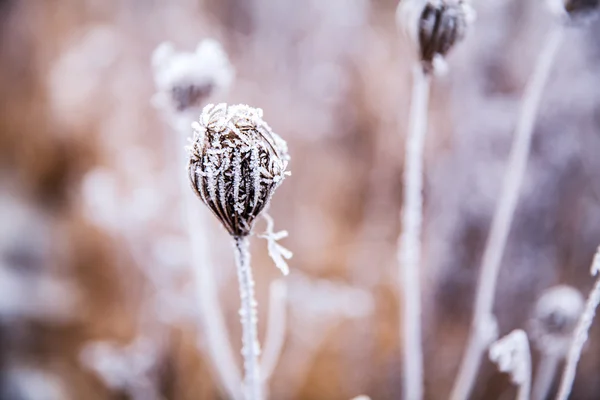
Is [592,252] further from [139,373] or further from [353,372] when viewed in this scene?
[139,373]

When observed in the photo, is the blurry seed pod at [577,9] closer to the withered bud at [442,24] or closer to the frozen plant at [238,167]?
the withered bud at [442,24]

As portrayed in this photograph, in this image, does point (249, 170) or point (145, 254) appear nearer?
point (249, 170)

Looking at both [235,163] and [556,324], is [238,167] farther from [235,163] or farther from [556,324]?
[556,324]

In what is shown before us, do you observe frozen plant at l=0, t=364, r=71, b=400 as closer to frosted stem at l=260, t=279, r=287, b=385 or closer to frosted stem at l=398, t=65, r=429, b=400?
frosted stem at l=260, t=279, r=287, b=385

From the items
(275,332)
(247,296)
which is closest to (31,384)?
(275,332)

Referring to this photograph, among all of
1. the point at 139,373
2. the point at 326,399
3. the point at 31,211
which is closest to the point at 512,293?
the point at 326,399
